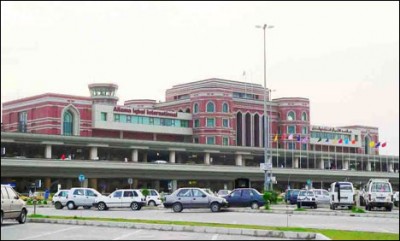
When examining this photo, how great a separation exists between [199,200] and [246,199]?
5.20 meters

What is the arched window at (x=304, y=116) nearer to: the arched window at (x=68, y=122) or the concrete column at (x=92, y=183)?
the arched window at (x=68, y=122)

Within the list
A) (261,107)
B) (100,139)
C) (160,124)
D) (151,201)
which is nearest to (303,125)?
(261,107)

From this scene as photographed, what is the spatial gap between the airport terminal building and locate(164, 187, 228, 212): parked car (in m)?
38.4

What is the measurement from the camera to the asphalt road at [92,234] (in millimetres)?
18219

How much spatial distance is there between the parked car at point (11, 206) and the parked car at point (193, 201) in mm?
13183

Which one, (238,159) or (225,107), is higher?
(225,107)

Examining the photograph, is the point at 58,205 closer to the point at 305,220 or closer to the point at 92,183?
the point at 305,220

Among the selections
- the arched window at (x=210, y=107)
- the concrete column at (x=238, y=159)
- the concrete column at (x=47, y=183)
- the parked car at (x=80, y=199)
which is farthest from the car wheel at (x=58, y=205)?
the arched window at (x=210, y=107)

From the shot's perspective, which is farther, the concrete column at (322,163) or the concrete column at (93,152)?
the concrete column at (322,163)

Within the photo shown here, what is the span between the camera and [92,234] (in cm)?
1952

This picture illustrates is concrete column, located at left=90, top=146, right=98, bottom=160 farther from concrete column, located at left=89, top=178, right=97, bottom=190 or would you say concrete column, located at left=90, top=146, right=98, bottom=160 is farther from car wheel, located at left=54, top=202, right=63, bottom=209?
car wheel, located at left=54, top=202, right=63, bottom=209

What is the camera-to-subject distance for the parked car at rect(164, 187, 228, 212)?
36.2m

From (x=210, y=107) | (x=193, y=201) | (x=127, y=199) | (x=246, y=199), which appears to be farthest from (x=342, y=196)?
(x=210, y=107)

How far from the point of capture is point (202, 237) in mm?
18531
